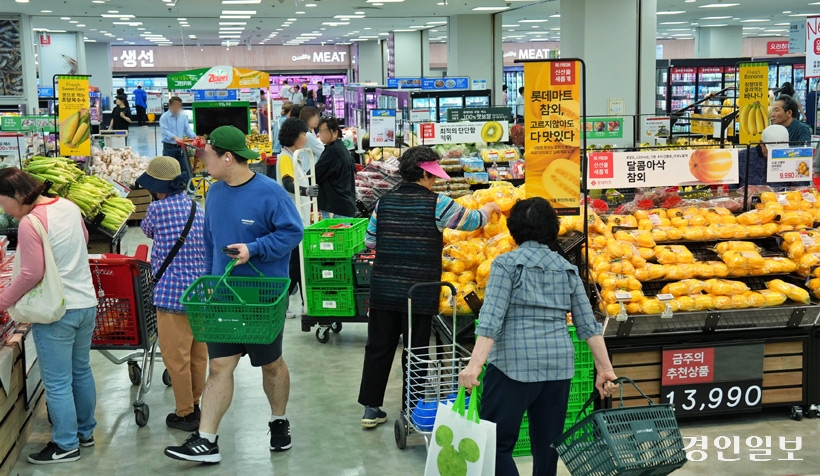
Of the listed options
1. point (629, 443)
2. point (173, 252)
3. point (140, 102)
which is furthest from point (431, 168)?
point (140, 102)

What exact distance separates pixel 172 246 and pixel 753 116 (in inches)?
307

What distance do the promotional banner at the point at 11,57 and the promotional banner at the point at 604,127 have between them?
50.3 feet

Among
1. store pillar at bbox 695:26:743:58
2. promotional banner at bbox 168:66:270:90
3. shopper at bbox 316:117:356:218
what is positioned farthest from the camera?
store pillar at bbox 695:26:743:58

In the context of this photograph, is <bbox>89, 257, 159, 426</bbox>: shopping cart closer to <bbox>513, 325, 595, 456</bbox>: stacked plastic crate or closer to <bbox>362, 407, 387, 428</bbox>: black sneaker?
<bbox>362, 407, 387, 428</bbox>: black sneaker

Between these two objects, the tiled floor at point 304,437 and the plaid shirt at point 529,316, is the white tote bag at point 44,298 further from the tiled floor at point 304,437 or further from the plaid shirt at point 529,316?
the plaid shirt at point 529,316

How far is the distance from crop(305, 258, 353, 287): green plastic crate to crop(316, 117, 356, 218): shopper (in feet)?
3.95

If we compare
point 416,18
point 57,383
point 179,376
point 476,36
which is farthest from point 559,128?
point 416,18

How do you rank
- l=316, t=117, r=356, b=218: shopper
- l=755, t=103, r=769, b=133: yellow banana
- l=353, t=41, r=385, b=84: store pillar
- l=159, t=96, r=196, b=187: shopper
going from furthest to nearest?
1. l=353, t=41, r=385, b=84: store pillar
2. l=159, t=96, r=196, b=187: shopper
3. l=755, t=103, r=769, b=133: yellow banana
4. l=316, t=117, r=356, b=218: shopper

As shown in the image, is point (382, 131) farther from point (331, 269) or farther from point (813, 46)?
point (813, 46)

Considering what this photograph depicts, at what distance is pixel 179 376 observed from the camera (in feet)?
17.0

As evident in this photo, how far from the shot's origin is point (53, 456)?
4770mm

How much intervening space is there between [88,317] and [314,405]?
1587 millimetres

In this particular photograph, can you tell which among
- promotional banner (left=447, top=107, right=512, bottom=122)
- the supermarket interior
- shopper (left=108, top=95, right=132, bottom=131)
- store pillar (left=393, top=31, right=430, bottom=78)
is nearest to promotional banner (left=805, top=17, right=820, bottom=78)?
promotional banner (left=447, top=107, right=512, bottom=122)

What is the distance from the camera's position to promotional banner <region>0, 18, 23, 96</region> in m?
21.5
